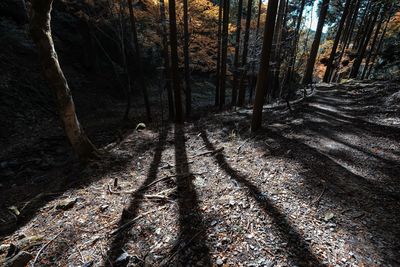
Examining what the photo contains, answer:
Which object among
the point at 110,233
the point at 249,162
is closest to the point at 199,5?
the point at 249,162

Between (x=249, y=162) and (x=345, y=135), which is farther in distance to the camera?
(x=345, y=135)

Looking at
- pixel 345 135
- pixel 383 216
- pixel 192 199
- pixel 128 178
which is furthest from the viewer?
pixel 345 135

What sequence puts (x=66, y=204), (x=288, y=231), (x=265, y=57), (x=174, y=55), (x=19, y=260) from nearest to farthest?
(x=288, y=231)
(x=19, y=260)
(x=66, y=204)
(x=265, y=57)
(x=174, y=55)

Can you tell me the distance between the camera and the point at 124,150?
7680 mm

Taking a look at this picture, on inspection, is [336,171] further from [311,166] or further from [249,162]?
[249,162]

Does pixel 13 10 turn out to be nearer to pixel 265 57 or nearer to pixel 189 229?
pixel 265 57

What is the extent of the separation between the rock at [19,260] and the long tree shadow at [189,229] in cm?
232

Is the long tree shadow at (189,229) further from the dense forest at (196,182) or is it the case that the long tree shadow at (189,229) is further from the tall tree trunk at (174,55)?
the tall tree trunk at (174,55)

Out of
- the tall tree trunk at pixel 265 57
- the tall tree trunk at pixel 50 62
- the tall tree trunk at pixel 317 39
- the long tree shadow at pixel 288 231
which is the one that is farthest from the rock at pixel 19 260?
the tall tree trunk at pixel 317 39

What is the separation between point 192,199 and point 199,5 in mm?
12596

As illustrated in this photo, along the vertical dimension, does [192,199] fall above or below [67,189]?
above

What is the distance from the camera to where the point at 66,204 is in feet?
15.4

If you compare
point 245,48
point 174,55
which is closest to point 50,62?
point 174,55

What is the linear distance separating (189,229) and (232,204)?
0.91 metres
